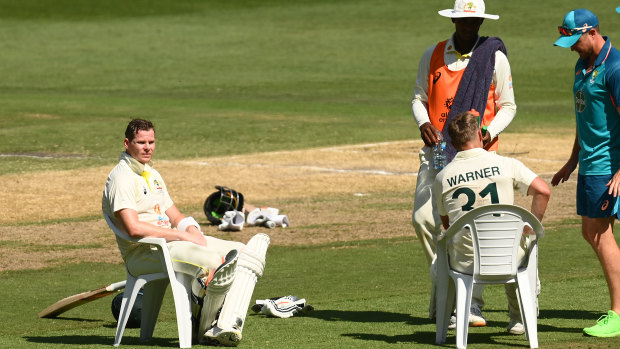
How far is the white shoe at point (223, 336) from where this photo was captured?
7930mm

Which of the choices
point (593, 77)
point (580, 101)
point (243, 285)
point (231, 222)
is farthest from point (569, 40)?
point (231, 222)

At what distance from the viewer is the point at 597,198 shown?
8500 millimetres

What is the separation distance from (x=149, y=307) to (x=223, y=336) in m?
0.66

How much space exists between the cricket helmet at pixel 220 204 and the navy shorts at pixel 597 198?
711cm

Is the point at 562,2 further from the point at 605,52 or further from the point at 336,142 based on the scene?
the point at 605,52

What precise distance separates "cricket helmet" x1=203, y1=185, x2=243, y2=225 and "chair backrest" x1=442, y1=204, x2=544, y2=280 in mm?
7515

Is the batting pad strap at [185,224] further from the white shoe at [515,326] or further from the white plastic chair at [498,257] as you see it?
the white shoe at [515,326]

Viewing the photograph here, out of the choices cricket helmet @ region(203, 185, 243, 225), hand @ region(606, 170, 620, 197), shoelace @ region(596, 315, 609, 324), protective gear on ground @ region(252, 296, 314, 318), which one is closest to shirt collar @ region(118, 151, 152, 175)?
protective gear on ground @ region(252, 296, 314, 318)

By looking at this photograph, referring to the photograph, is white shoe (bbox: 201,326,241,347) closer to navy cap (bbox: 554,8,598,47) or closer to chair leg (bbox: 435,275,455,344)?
chair leg (bbox: 435,275,455,344)

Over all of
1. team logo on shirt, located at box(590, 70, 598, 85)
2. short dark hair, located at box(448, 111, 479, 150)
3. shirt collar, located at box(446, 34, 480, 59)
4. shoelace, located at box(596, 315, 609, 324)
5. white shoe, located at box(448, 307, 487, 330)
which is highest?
shirt collar, located at box(446, 34, 480, 59)

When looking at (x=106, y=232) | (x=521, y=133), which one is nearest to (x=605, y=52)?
(x=106, y=232)

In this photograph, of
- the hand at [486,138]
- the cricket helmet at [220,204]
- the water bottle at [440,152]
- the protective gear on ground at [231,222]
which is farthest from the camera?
the cricket helmet at [220,204]

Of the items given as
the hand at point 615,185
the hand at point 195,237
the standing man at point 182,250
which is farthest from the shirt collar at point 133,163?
the hand at point 615,185

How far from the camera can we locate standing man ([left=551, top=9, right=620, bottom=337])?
27.8 feet
